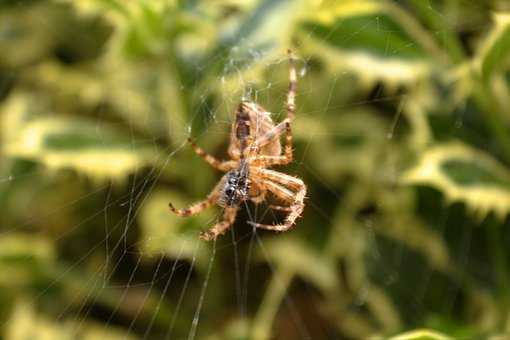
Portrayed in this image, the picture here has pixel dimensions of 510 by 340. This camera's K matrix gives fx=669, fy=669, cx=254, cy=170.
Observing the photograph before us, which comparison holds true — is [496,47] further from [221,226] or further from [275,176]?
[221,226]

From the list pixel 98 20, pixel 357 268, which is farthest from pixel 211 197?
pixel 98 20

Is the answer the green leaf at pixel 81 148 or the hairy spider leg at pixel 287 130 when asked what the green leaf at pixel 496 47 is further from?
the green leaf at pixel 81 148

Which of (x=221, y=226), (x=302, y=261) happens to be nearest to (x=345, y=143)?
(x=302, y=261)

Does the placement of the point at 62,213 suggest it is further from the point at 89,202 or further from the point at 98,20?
the point at 98,20

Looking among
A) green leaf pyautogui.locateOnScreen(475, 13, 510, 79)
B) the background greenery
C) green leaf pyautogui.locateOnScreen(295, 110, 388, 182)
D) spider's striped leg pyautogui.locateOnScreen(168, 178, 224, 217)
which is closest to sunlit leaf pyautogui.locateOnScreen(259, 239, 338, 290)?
the background greenery

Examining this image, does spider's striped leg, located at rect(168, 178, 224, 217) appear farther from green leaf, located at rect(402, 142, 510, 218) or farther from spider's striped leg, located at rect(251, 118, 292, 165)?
green leaf, located at rect(402, 142, 510, 218)

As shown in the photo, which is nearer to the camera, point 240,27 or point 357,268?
point 240,27

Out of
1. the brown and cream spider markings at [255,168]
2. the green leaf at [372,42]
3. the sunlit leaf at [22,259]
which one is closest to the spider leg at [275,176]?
the brown and cream spider markings at [255,168]
